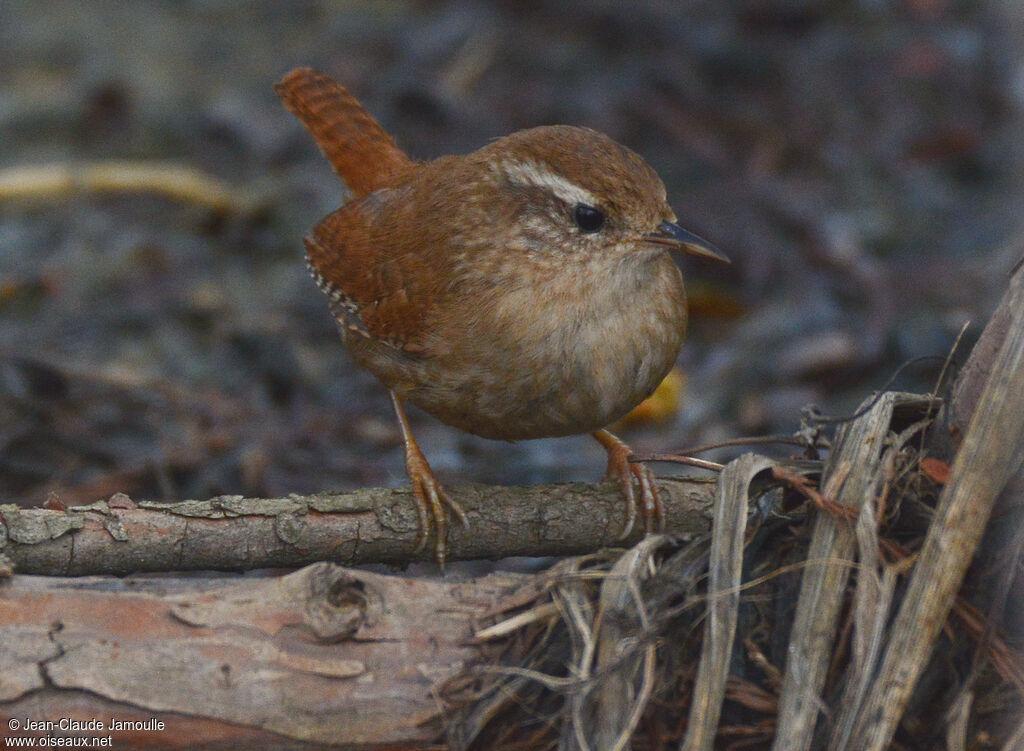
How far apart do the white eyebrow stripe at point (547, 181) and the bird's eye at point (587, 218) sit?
0.02 meters

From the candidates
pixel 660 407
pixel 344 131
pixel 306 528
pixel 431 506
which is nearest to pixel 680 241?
pixel 431 506

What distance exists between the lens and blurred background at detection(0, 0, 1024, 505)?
5.12 m

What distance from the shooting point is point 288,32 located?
848cm

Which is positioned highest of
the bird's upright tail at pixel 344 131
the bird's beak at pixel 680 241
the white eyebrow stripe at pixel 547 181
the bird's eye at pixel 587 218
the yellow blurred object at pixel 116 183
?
the yellow blurred object at pixel 116 183

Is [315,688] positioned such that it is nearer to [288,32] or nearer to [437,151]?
[437,151]

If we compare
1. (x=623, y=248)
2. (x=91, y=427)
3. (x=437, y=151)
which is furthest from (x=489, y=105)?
(x=623, y=248)

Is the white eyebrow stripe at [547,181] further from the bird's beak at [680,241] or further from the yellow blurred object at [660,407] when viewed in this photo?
the yellow blurred object at [660,407]

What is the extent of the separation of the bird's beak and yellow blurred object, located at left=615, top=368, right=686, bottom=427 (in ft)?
6.03

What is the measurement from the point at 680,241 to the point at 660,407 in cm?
205

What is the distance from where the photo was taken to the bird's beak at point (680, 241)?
3543mm

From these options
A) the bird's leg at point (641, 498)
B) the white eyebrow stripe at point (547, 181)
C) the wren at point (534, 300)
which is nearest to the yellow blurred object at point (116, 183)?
the wren at point (534, 300)

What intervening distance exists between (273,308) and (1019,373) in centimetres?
448
